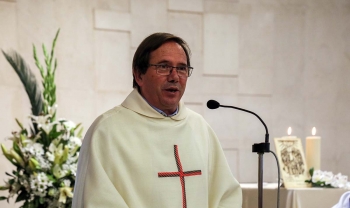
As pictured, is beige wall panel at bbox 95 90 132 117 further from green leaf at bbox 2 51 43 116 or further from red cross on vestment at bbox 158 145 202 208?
red cross on vestment at bbox 158 145 202 208

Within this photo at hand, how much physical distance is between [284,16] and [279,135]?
1314 millimetres

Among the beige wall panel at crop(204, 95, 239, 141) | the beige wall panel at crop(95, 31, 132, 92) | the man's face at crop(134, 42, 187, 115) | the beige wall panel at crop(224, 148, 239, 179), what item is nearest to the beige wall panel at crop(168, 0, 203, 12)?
the beige wall panel at crop(95, 31, 132, 92)

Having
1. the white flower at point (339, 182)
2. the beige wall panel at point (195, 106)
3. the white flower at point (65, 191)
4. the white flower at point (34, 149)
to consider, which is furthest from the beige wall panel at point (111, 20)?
the white flower at point (339, 182)

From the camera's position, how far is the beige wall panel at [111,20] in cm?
482

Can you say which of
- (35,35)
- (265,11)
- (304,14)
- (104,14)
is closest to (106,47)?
(104,14)

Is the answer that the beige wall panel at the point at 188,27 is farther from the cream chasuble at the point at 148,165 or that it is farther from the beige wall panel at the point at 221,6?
the cream chasuble at the point at 148,165

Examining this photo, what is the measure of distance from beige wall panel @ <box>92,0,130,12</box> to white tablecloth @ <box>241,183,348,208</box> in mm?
2248

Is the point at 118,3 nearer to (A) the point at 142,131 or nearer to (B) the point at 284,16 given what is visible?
(B) the point at 284,16

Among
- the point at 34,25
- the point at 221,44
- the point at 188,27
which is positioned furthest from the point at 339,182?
the point at 34,25

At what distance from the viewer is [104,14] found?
4840mm

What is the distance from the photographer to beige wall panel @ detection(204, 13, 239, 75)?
5.30 meters

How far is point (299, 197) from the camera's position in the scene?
3.46 m

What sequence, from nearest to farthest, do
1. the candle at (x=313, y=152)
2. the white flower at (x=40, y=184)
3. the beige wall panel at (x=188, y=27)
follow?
the white flower at (x=40, y=184) < the candle at (x=313, y=152) < the beige wall panel at (x=188, y=27)

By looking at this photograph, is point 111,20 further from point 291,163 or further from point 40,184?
point 291,163
